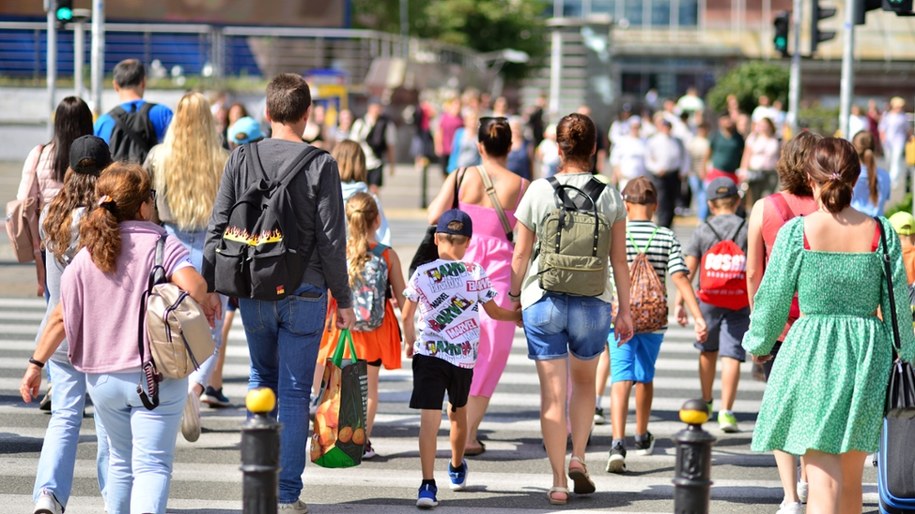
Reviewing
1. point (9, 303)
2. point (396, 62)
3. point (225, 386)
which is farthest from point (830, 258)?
point (396, 62)

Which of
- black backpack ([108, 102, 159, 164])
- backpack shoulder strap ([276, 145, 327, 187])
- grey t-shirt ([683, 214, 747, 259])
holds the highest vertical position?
black backpack ([108, 102, 159, 164])

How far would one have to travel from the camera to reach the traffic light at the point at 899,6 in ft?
47.4

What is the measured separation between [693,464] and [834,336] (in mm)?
1033

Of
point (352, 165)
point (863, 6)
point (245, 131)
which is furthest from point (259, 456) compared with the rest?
point (863, 6)

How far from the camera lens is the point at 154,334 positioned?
5301 mm

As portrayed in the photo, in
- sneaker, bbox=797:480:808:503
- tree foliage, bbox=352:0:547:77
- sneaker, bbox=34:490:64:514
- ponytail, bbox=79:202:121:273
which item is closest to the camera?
ponytail, bbox=79:202:121:273

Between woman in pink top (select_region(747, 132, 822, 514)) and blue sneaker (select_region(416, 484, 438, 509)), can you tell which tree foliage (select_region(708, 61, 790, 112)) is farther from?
blue sneaker (select_region(416, 484, 438, 509))

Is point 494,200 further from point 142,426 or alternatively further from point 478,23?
point 478,23

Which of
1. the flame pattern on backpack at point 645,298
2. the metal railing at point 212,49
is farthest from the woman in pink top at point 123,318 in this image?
the metal railing at point 212,49

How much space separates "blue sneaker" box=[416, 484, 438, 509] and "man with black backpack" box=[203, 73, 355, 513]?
60cm

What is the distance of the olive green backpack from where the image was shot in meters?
6.79

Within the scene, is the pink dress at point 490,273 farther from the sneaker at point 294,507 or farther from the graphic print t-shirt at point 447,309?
the sneaker at point 294,507

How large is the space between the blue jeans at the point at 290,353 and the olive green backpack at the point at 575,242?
1.17 meters

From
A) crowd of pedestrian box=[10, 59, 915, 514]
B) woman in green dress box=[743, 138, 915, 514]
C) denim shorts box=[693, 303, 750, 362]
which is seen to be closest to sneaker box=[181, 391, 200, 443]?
crowd of pedestrian box=[10, 59, 915, 514]
